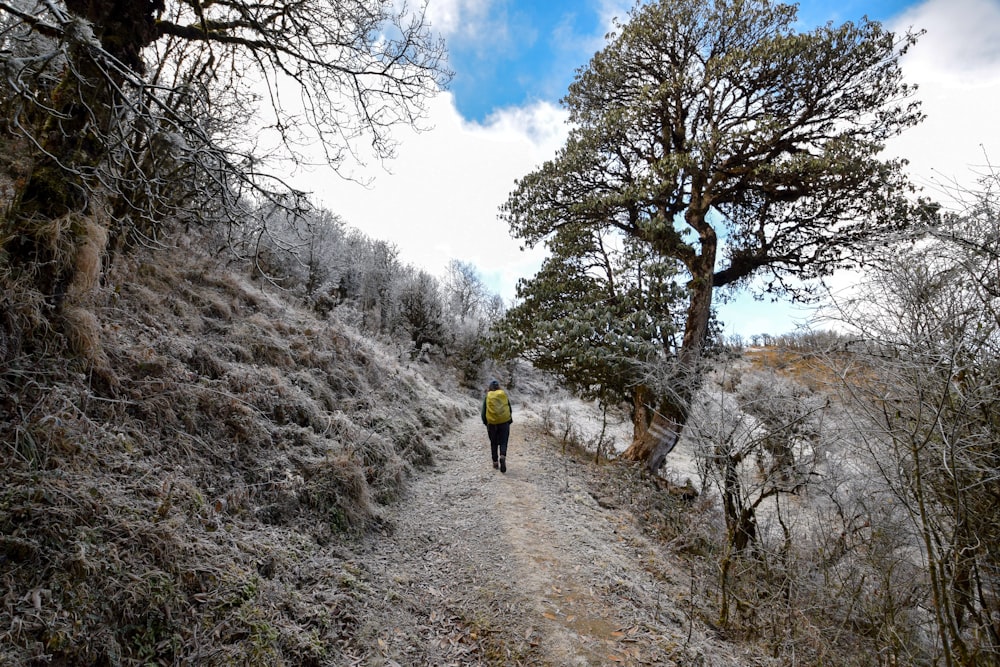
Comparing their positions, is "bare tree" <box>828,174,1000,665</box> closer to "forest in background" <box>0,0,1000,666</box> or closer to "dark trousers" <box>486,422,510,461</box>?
"forest in background" <box>0,0,1000,666</box>

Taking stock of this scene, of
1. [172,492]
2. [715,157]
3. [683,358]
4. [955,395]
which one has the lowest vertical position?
[172,492]

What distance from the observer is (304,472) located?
187 inches

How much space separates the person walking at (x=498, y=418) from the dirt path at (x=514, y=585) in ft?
2.62

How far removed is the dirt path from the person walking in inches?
31.5

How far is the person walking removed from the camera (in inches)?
301

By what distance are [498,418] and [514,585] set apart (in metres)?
3.50

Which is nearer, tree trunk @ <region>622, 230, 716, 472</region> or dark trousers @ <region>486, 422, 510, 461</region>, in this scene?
dark trousers @ <region>486, 422, 510, 461</region>

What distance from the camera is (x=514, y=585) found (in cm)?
429

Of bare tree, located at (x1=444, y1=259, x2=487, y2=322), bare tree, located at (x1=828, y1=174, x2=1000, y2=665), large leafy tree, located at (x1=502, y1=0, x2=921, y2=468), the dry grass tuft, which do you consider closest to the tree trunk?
large leafy tree, located at (x1=502, y1=0, x2=921, y2=468)

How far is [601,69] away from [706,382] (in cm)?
806

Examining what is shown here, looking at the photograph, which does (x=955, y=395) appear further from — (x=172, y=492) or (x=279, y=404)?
(x=279, y=404)

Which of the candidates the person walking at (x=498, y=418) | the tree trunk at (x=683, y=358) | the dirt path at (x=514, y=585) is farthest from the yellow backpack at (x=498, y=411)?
the tree trunk at (x=683, y=358)

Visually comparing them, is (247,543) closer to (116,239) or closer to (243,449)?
(243,449)

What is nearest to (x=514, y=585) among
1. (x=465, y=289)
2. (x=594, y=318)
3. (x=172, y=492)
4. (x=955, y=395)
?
(x=172, y=492)
